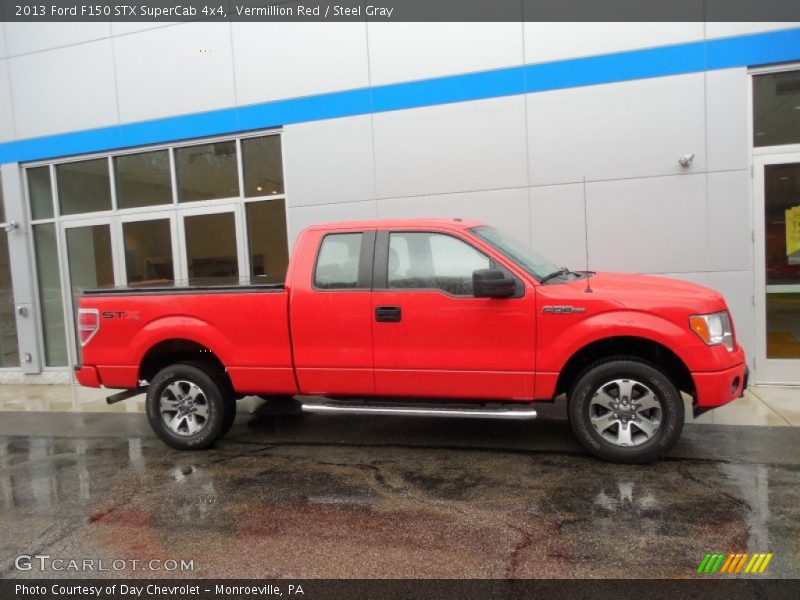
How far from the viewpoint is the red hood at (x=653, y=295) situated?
4.54 m

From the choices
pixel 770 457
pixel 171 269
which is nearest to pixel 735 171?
pixel 770 457

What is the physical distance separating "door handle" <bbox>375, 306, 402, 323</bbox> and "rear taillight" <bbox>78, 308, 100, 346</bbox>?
2778mm

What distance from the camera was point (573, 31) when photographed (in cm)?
766

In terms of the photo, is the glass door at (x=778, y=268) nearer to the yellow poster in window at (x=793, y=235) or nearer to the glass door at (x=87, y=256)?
the yellow poster in window at (x=793, y=235)

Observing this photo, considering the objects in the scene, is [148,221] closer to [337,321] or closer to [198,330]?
[198,330]

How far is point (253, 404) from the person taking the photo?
291 inches

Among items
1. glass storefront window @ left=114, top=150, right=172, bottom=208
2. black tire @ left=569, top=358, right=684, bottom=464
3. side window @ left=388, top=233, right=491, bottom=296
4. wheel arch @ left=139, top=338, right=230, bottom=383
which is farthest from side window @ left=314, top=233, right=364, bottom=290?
glass storefront window @ left=114, top=150, right=172, bottom=208

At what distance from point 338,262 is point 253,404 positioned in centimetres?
294

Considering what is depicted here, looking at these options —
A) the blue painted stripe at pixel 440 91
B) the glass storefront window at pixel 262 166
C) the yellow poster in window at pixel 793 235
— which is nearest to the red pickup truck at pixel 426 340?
the yellow poster in window at pixel 793 235

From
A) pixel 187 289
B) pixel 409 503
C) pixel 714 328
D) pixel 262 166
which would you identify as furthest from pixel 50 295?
pixel 714 328

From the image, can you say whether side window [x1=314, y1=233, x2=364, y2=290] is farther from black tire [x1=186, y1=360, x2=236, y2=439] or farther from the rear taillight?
the rear taillight

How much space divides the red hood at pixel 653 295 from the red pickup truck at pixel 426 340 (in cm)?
1

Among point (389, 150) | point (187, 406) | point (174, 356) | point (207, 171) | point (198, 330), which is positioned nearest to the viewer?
point (198, 330)
